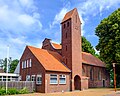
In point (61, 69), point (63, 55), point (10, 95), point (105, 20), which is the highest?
point (105, 20)

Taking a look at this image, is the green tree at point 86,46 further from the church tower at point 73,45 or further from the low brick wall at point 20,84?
the low brick wall at point 20,84

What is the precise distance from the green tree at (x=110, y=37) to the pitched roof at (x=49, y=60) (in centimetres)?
1063

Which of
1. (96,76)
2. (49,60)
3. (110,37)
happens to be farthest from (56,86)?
(96,76)

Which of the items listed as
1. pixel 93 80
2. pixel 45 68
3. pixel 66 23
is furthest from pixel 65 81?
pixel 93 80

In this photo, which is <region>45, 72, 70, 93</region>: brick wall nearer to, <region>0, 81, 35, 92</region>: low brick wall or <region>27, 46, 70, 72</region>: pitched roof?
<region>27, 46, 70, 72</region>: pitched roof

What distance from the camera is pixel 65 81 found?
121 feet

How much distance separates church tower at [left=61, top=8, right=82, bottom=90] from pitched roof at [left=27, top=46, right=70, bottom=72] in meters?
1.55

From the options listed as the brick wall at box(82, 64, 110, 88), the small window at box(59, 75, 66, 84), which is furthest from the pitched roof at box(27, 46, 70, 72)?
the brick wall at box(82, 64, 110, 88)

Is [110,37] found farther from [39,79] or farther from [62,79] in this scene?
[39,79]

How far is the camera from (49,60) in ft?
122

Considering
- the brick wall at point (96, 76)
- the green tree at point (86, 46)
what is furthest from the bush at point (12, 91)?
the green tree at point (86, 46)

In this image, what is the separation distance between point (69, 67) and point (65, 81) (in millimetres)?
3021

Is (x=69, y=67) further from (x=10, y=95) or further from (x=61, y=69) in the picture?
(x=10, y=95)

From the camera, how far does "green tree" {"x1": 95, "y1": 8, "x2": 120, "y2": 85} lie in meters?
41.8
